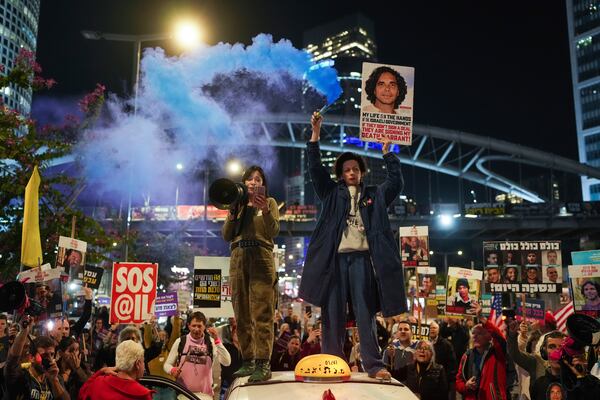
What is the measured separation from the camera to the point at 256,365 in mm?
4945

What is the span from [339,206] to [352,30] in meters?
89.1

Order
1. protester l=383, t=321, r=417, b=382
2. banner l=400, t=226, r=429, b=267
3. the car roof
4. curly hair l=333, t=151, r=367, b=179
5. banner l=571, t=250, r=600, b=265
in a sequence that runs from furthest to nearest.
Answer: banner l=400, t=226, r=429, b=267 < banner l=571, t=250, r=600, b=265 < protester l=383, t=321, r=417, b=382 < curly hair l=333, t=151, r=367, b=179 < the car roof

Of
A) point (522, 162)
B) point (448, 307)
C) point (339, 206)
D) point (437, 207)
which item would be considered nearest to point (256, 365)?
point (339, 206)

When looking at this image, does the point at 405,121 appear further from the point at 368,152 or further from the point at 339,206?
the point at 368,152

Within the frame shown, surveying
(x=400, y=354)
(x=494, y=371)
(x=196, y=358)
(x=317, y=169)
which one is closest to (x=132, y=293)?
(x=196, y=358)

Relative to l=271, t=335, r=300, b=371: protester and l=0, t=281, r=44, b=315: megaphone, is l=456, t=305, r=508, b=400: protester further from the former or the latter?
l=0, t=281, r=44, b=315: megaphone

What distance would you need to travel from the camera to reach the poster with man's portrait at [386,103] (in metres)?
6.32

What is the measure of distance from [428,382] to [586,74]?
446ft

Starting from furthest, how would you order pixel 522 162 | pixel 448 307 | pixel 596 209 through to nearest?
pixel 522 162, pixel 596 209, pixel 448 307

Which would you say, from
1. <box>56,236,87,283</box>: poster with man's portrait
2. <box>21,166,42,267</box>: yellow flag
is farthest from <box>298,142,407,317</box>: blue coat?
<box>56,236,87,283</box>: poster with man's portrait

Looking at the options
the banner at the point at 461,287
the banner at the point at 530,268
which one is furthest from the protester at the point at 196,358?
the banner at the point at 530,268

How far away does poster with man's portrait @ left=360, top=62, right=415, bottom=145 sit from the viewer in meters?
6.32

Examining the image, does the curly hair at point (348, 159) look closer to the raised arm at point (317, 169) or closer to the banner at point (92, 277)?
the raised arm at point (317, 169)

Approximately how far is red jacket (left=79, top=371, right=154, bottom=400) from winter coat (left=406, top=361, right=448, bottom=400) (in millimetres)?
4174
